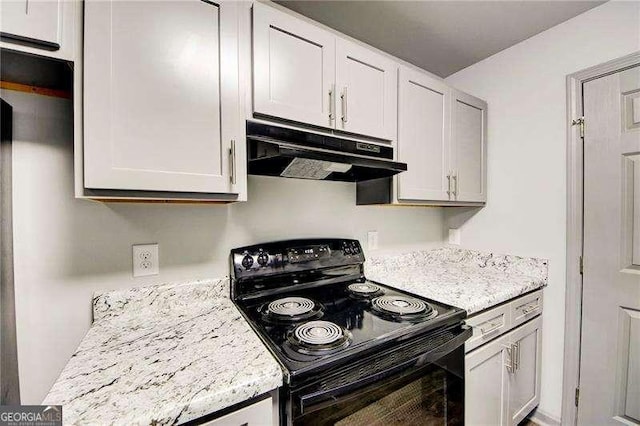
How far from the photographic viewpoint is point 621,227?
4.42ft

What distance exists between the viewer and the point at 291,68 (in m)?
1.11

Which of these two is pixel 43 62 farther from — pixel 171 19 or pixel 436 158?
pixel 436 158

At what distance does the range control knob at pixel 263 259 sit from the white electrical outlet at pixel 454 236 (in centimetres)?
156

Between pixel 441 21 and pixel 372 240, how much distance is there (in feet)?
4.44

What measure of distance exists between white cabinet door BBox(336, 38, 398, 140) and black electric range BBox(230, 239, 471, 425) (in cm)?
66

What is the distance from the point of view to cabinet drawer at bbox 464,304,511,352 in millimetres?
1198

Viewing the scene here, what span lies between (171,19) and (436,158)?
1425 mm

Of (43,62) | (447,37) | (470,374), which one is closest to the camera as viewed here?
(43,62)

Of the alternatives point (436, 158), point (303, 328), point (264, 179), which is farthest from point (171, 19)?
point (436, 158)

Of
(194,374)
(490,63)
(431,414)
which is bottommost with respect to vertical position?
(431,414)

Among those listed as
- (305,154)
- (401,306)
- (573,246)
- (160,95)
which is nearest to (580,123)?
(573,246)

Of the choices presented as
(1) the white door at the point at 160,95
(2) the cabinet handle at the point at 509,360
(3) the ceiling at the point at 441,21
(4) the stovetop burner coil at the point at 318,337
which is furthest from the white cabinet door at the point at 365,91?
(2) the cabinet handle at the point at 509,360

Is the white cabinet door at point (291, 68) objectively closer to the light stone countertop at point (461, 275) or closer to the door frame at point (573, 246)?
the light stone countertop at point (461, 275)

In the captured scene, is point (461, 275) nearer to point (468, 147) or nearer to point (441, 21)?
point (468, 147)
